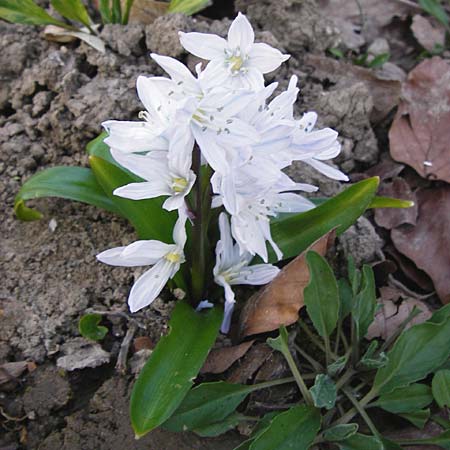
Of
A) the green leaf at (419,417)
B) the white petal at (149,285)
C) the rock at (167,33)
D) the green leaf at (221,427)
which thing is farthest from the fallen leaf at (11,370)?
the rock at (167,33)

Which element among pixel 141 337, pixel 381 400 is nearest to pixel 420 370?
pixel 381 400

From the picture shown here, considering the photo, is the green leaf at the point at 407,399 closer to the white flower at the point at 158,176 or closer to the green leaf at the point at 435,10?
the white flower at the point at 158,176

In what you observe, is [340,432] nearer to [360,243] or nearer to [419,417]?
[419,417]

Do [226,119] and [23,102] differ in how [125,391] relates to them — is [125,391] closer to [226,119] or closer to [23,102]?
[226,119]

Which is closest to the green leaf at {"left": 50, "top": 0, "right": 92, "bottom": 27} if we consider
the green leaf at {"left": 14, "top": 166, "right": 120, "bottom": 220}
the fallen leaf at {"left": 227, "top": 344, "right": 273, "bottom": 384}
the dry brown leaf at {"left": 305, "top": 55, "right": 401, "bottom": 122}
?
the green leaf at {"left": 14, "top": 166, "right": 120, "bottom": 220}

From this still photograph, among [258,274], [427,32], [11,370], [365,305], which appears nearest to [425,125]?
[427,32]
